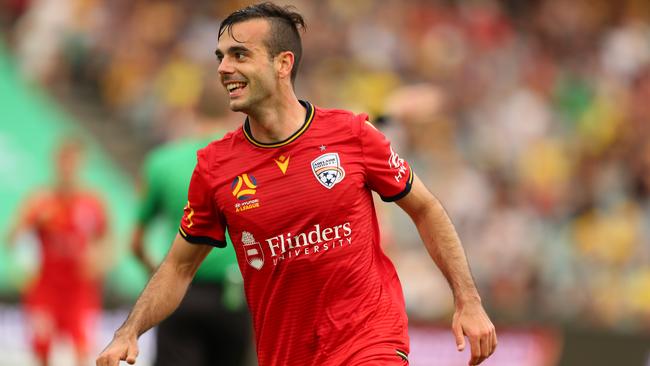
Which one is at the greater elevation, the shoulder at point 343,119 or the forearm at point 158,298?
the shoulder at point 343,119

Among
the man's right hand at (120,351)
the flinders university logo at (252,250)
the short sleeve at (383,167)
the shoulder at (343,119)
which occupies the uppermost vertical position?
the shoulder at (343,119)

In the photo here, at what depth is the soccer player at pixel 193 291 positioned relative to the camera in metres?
8.46

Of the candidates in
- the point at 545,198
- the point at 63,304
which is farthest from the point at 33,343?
the point at 545,198

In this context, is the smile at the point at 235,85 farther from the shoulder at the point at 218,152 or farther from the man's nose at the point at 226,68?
the shoulder at the point at 218,152

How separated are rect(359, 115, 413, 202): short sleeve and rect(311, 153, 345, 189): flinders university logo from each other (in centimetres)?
13

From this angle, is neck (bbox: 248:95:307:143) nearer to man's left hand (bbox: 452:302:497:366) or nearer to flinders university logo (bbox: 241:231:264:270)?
flinders university logo (bbox: 241:231:264:270)

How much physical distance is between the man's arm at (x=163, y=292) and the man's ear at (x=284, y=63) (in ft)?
2.91

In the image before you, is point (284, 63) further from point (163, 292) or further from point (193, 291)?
point (193, 291)

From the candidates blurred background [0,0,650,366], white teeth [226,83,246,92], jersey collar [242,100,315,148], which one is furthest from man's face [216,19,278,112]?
blurred background [0,0,650,366]

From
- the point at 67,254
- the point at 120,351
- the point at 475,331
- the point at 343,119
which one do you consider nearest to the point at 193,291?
the point at 120,351

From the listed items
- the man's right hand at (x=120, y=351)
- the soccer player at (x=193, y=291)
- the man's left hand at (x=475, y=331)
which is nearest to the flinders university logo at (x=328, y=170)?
the man's left hand at (x=475, y=331)

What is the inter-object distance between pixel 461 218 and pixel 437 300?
140cm

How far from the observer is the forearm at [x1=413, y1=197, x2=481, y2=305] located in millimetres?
5996

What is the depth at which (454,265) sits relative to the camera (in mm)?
6027
